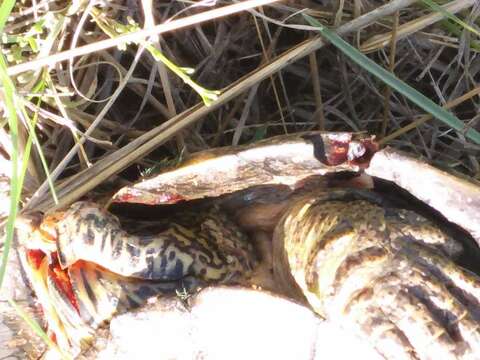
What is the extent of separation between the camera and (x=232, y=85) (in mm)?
1533

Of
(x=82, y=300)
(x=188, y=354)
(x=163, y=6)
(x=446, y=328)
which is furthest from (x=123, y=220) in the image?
(x=446, y=328)

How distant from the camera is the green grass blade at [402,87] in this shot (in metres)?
1.47

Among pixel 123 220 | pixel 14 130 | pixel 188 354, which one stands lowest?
pixel 188 354

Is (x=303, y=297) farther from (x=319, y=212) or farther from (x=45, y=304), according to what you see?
(x=45, y=304)

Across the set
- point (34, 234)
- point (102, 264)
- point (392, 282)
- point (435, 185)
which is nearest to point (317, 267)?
point (392, 282)

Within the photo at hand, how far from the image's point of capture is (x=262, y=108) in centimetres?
171

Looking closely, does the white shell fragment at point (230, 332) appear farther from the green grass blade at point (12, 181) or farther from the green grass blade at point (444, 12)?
Answer: the green grass blade at point (444, 12)

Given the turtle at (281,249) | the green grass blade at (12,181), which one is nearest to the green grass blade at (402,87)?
the turtle at (281,249)

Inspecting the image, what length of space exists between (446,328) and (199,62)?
2.59ft

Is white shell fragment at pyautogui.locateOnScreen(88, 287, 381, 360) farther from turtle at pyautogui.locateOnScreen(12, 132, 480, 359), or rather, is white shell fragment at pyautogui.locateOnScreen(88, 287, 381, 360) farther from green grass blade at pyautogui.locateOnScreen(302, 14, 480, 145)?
green grass blade at pyautogui.locateOnScreen(302, 14, 480, 145)

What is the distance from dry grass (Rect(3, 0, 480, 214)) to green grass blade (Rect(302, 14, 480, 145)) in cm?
5

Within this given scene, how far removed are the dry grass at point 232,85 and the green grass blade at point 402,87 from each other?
49mm

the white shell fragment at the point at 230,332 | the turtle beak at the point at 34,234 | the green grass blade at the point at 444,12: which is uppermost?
the green grass blade at the point at 444,12

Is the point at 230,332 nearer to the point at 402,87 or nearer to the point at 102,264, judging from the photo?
the point at 102,264
